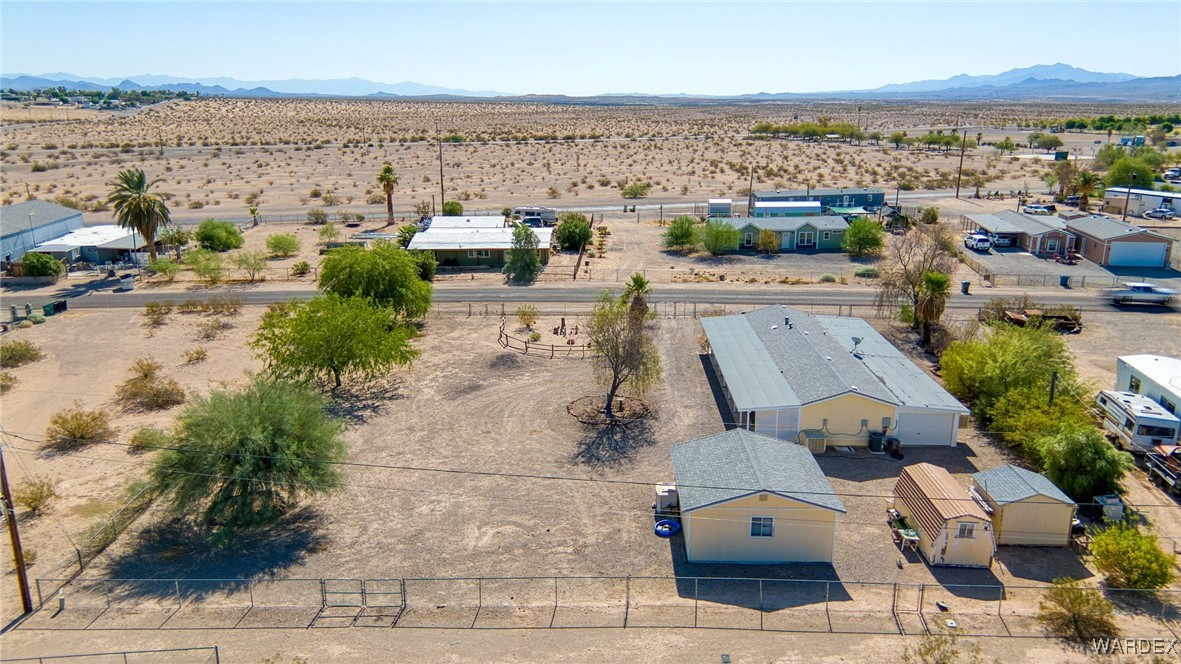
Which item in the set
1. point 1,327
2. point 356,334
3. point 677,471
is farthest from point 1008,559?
point 1,327

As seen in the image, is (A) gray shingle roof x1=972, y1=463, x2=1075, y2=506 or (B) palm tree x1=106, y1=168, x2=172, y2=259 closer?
(A) gray shingle roof x1=972, y1=463, x2=1075, y2=506

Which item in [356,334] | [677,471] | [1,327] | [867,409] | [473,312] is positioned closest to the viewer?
[677,471]

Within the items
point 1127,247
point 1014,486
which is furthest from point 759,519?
point 1127,247

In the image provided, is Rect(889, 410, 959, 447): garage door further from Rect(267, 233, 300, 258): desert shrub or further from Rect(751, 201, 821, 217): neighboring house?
Rect(267, 233, 300, 258): desert shrub

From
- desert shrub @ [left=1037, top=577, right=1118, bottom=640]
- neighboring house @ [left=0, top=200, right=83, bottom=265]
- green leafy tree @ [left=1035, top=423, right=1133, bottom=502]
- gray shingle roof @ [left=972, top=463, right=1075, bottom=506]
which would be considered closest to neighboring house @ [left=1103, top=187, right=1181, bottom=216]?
green leafy tree @ [left=1035, top=423, right=1133, bottom=502]

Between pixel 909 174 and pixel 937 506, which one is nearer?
pixel 937 506

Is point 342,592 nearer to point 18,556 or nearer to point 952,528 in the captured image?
point 18,556

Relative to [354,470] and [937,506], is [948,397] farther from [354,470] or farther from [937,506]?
[354,470]
